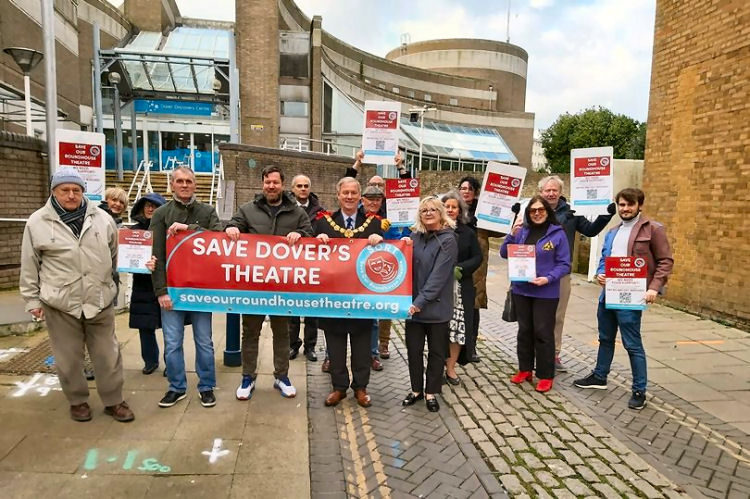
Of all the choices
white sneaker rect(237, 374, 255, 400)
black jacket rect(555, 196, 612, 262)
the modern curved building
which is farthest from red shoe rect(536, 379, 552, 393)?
the modern curved building

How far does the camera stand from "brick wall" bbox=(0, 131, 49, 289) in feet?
26.6

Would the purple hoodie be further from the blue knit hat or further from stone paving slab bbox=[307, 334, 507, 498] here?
the blue knit hat

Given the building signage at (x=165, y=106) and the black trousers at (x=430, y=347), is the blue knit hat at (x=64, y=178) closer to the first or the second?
the black trousers at (x=430, y=347)

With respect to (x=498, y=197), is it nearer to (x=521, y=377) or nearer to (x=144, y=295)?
(x=521, y=377)

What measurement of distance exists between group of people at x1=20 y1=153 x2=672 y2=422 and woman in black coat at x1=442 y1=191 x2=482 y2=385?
0.04 ft

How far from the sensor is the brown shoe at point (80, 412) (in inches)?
153

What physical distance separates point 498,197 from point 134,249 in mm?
3948

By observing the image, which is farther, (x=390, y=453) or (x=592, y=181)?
(x=592, y=181)

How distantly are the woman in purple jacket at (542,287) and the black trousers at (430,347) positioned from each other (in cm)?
102

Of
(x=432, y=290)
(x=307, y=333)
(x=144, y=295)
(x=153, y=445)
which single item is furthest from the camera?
(x=307, y=333)

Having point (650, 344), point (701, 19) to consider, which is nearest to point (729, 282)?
point (650, 344)

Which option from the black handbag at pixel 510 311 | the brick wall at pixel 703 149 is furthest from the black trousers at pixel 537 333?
the brick wall at pixel 703 149

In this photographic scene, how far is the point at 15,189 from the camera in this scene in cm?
830

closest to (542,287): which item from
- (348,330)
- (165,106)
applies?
(348,330)
